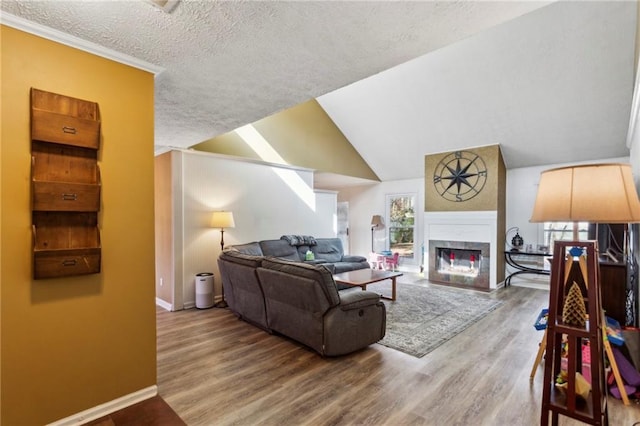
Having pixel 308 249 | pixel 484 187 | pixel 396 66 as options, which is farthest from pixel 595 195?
pixel 308 249

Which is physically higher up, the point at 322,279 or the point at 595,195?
the point at 595,195

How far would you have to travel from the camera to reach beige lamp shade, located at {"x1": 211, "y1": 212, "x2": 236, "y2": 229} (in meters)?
4.69

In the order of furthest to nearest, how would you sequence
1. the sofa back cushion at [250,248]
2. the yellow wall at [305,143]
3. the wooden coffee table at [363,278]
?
the yellow wall at [305,143], the sofa back cushion at [250,248], the wooden coffee table at [363,278]

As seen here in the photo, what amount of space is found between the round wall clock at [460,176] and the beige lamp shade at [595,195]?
4735 mm

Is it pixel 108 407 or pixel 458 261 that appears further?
pixel 458 261

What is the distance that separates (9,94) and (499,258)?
709 centimetres

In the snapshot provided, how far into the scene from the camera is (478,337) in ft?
11.4

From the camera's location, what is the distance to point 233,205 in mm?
5305

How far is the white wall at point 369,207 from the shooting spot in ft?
25.9

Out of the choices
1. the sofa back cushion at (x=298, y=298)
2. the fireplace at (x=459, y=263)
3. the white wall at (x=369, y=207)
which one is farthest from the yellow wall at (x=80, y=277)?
the white wall at (x=369, y=207)

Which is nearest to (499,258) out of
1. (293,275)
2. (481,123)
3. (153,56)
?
(481,123)

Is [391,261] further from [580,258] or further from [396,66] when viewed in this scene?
[580,258]

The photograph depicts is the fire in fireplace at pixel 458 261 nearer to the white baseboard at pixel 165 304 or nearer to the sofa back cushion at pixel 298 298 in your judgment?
the sofa back cushion at pixel 298 298

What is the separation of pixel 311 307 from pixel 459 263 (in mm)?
4696
